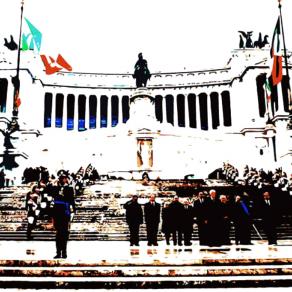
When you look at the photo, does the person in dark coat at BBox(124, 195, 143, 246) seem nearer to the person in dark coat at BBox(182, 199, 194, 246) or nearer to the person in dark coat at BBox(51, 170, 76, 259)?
the person in dark coat at BBox(182, 199, 194, 246)

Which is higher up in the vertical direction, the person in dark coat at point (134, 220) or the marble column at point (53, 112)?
the marble column at point (53, 112)

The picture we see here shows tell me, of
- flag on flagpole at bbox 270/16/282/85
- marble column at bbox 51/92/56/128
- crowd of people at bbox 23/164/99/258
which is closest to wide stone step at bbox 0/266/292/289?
crowd of people at bbox 23/164/99/258

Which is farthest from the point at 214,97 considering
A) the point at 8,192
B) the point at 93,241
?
the point at 93,241

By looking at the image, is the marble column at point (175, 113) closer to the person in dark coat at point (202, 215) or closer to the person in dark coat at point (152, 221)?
the person in dark coat at point (152, 221)

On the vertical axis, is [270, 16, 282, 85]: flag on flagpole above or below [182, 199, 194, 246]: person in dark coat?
above

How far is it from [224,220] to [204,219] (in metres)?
0.55

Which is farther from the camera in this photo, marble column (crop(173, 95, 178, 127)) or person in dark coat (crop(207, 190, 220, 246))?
marble column (crop(173, 95, 178, 127))

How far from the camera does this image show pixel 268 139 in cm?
4475

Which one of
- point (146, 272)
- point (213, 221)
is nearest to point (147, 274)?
point (146, 272)

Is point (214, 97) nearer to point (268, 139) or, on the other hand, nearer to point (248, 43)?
point (248, 43)

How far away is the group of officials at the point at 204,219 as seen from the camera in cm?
1211

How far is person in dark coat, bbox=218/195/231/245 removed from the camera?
475 inches

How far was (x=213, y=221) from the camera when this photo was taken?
1198cm

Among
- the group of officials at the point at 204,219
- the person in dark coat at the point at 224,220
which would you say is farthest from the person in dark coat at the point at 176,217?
the person in dark coat at the point at 224,220
